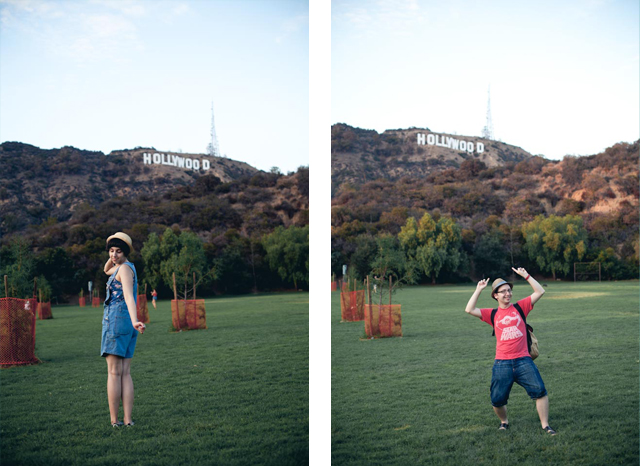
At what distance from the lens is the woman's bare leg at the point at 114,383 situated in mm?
3645

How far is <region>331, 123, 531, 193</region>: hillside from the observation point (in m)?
5.25

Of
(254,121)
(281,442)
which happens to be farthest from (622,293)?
(254,121)

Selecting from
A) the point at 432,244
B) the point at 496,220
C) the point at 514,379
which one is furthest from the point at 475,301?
the point at 496,220

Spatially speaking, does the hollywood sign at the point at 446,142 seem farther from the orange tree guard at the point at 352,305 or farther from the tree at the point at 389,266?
the orange tree guard at the point at 352,305

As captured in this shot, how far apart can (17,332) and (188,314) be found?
159 cm

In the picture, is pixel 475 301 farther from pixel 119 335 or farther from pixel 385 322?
pixel 119 335

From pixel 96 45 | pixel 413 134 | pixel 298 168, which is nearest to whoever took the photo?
pixel 96 45

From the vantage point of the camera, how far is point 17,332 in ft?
14.5

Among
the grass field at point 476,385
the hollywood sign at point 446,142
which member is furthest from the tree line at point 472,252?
the hollywood sign at point 446,142

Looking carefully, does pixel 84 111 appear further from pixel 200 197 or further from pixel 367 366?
pixel 367 366

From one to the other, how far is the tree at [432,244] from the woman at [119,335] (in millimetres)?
2629

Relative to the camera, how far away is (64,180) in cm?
505

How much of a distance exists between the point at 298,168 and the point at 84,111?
2099mm

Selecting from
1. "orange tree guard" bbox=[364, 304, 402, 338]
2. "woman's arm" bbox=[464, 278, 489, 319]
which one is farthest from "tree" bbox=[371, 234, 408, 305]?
"woman's arm" bbox=[464, 278, 489, 319]
